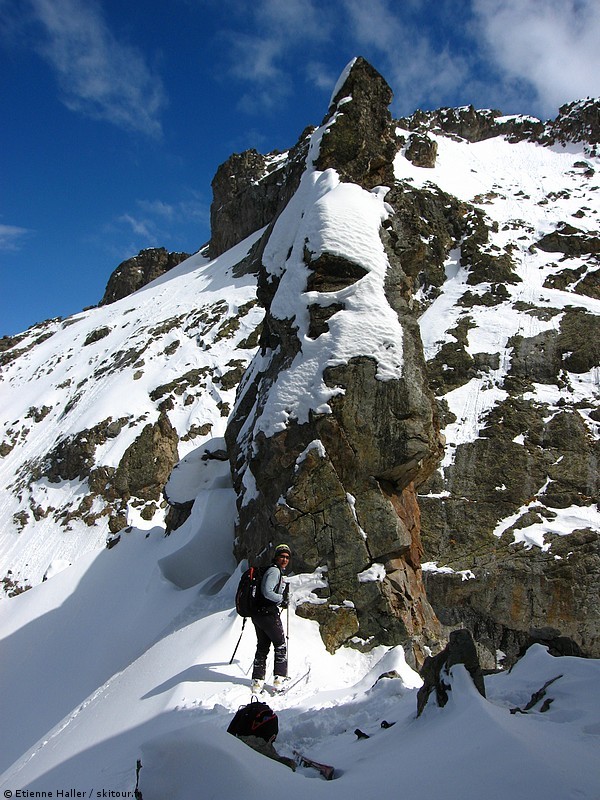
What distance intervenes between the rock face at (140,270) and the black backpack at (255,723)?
63456 millimetres

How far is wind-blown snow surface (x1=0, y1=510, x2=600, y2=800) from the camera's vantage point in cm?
260

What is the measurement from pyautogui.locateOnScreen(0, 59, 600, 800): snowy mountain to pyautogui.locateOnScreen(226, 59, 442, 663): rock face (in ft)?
0.15

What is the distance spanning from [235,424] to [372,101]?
9.53 m

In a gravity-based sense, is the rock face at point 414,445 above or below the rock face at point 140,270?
below

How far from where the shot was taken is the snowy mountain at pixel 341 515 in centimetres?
375

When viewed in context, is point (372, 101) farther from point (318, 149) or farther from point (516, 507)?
point (516, 507)

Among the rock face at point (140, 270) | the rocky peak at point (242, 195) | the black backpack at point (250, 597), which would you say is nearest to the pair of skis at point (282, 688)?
the black backpack at point (250, 597)

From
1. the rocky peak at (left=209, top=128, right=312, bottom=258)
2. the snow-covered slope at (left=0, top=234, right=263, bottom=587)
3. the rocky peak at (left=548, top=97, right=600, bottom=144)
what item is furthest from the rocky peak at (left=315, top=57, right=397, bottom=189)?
the rocky peak at (left=548, top=97, right=600, bottom=144)

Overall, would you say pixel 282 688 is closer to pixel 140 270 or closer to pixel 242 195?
pixel 242 195

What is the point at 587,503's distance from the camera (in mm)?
16984

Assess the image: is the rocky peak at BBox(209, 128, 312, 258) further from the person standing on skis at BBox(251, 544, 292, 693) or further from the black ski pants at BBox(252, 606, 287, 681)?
the black ski pants at BBox(252, 606, 287, 681)

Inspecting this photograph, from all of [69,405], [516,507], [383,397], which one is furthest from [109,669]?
[69,405]

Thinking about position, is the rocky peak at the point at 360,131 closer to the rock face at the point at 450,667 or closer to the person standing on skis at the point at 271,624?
the person standing on skis at the point at 271,624

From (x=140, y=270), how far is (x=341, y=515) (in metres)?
62.2
